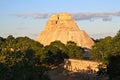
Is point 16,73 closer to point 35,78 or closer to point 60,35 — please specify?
point 35,78

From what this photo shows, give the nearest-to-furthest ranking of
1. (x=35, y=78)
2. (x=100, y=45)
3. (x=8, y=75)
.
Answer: (x=8, y=75) → (x=35, y=78) → (x=100, y=45)

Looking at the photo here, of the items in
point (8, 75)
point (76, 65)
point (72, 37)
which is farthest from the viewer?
point (72, 37)

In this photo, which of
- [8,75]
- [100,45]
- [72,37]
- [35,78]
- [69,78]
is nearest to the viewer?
[8,75]

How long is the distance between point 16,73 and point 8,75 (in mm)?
1110

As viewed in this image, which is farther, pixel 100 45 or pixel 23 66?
pixel 100 45

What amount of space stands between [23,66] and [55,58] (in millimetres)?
61066

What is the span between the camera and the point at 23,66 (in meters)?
32.6

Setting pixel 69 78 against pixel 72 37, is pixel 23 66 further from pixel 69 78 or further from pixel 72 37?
pixel 72 37

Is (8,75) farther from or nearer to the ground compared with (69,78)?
farther from the ground

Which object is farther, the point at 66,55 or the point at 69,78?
the point at 66,55

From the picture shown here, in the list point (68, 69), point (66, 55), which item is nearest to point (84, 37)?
point (66, 55)

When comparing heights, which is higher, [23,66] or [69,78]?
[23,66]

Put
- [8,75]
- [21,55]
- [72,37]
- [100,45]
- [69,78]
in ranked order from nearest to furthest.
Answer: [8,75]
[21,55]
[69,78]
[100,45]
[72,37]

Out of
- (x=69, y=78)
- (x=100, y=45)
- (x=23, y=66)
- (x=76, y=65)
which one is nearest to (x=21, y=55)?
(x=23, y=66)
